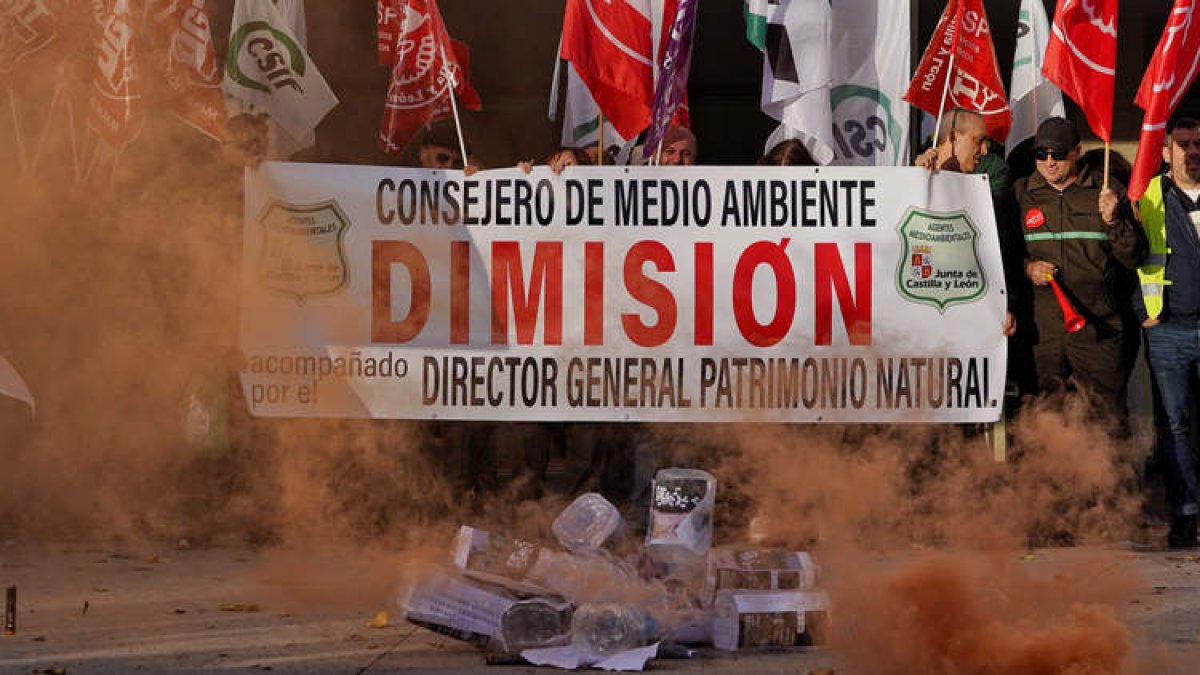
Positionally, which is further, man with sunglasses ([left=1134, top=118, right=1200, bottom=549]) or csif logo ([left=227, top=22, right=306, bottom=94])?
csif logo ([left=227, top=22, right=306, bottom=94])

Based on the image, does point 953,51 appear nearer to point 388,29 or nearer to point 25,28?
point 388,29

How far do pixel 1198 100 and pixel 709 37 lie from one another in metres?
3.15

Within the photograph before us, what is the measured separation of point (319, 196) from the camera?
28.0 ft

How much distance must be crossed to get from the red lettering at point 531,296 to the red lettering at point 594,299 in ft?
0.36

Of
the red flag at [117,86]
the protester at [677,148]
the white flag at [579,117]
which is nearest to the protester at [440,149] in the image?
the protester at [677,148]

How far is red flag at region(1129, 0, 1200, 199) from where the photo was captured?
27.6ft

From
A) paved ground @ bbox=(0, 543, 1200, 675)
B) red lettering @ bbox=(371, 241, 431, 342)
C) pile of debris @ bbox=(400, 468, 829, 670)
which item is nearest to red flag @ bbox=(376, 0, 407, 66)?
red lettering @ bbox=(371, 241, 431, 342)

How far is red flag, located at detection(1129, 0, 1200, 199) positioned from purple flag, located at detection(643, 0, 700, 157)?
6.67 ft

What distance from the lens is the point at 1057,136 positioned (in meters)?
8.87

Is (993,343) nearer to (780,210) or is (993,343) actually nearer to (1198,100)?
(780,210)

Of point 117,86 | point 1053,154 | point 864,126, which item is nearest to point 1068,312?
point 1053,154

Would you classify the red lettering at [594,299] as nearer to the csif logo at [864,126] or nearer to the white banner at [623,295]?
the white banner at [623,295]

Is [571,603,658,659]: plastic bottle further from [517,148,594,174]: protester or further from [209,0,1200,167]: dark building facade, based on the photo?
[209,0,1200,167]: dark building facade

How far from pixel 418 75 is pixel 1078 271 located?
3.24m
